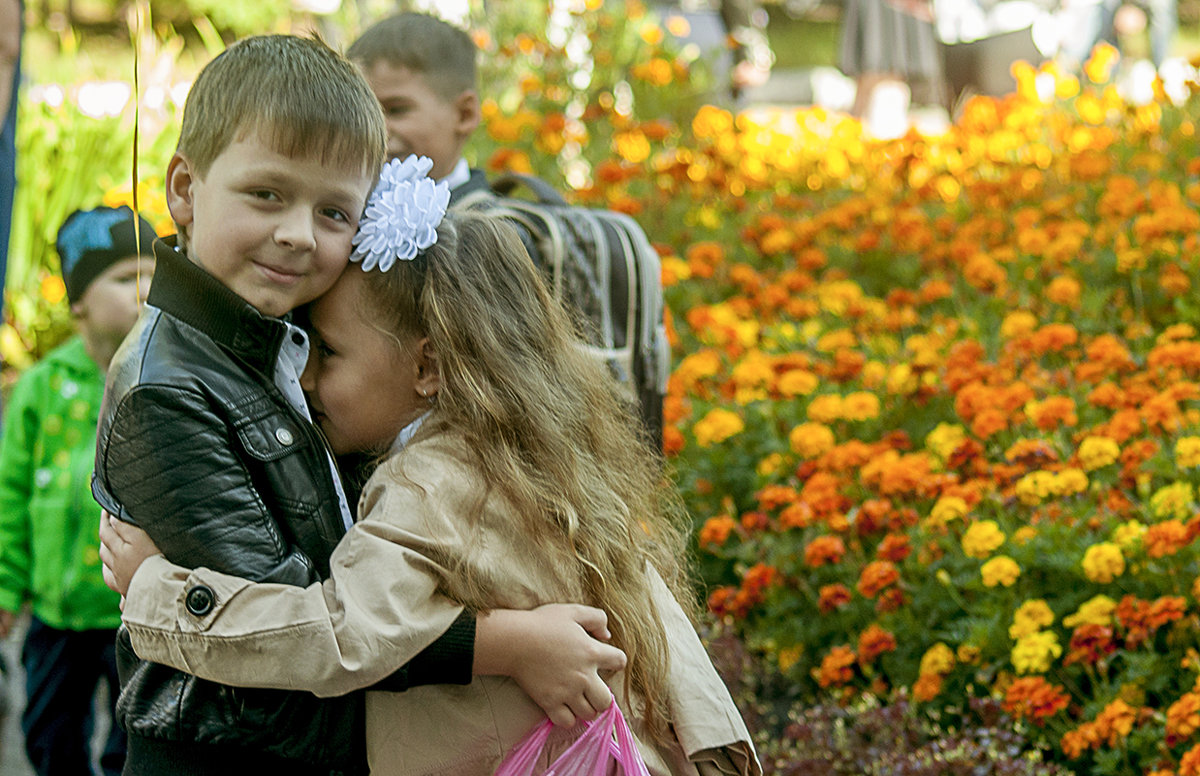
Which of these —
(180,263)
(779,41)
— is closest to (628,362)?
(180,263)

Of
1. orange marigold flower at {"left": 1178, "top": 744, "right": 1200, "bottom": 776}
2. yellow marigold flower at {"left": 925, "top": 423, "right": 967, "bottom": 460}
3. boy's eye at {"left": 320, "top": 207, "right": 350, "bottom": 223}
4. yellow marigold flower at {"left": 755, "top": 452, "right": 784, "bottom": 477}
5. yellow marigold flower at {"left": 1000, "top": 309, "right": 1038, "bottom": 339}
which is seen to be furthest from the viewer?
yellow marigold flower at {"left": 1000, "top": 309, "right": 1038, "bottom": 339}

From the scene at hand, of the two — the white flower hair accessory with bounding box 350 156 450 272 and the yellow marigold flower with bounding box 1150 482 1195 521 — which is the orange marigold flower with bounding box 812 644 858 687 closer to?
the yellow marigold flower with bounding box 1150 482 1195 521

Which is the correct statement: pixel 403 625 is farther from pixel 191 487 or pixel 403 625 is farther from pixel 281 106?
pixel 281 106

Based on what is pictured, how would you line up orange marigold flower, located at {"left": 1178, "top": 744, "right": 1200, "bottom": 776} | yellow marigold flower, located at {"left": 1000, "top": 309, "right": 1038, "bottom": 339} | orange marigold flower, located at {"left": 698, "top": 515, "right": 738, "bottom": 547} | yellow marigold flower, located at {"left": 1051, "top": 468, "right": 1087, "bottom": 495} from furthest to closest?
yellow marigold flower, located at {"left": 1000, "top": 309, "right": 1038, "bottom": 339} → orange marigold flower, located at {"left": 698, "top": 515, "right": 738, "bottom": 547} → yellow marigold flower, located at {"left": 1051, "top": 468, "right": 1087, "bottom": 495} → orange marigold flower, located at {"left": 1178, "top": 744, "right": 1200, "bottom": 776}

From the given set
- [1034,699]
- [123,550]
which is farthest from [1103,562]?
[123,550]

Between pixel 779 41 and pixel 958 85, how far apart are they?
8471 mm

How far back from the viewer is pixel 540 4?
709 cm

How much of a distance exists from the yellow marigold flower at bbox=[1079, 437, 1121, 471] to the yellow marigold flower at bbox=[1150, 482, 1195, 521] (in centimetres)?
23

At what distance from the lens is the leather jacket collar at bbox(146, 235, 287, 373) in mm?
1604

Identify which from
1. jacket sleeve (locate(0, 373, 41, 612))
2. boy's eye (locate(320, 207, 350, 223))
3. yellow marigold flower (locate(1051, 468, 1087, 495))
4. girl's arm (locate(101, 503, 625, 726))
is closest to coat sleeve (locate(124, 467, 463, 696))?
girl's arm (locate(101, 503, 625, 726))

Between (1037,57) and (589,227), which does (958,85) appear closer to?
(1037,57)

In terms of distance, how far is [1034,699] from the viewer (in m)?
2.65

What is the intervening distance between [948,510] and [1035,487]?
21 centimetres

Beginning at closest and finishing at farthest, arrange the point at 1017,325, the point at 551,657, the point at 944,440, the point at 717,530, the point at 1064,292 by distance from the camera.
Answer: the point at 551,657 → the point at 717,530 → the point at 944,440 → the point at 1017,325 → the point at 1064,292
